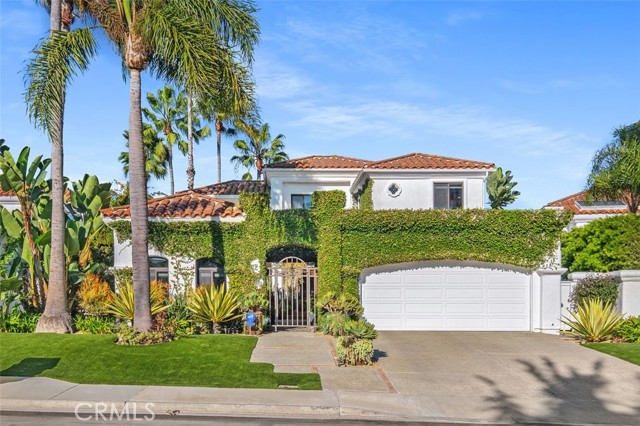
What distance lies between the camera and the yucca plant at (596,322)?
1666 cm

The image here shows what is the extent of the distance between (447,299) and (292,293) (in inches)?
216

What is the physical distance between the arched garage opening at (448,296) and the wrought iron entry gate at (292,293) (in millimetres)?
1897

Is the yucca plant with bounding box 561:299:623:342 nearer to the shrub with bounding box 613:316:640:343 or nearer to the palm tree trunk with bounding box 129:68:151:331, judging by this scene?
the shrub with bounding box 613:316:640:343

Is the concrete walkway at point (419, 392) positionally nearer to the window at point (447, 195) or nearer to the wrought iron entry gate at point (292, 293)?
the wrought iron entry gate at point (292, 293)

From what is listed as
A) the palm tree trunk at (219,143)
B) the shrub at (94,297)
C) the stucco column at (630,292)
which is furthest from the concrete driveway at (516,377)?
the palm tree trunk at (219,143)

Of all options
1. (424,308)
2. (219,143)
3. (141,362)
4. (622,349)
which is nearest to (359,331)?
(141,362)

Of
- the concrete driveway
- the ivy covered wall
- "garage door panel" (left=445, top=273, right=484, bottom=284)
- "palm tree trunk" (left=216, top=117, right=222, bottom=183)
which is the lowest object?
the concrete driveway

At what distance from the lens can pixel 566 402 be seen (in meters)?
10.4

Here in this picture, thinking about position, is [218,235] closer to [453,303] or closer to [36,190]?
[36,190]

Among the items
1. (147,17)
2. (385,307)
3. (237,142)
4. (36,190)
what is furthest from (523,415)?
(237,142)

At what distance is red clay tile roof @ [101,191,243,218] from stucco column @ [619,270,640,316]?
13.1 metres

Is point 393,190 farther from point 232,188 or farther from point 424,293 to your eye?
point 232,188

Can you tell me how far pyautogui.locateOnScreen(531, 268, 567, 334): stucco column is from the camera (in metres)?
18.6

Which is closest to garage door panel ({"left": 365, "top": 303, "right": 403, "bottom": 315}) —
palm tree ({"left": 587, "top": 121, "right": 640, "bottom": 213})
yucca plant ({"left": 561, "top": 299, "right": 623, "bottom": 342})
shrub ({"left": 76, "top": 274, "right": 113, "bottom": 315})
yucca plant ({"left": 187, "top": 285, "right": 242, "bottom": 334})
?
yucca plant ({"left": 187, "top": 285, "right": 242, "bottom": 334})
